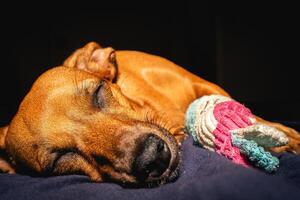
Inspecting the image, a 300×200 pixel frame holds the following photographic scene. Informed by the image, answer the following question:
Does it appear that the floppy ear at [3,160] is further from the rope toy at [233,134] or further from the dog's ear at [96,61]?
the rope toy at [233,134]

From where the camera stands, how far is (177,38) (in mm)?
4824

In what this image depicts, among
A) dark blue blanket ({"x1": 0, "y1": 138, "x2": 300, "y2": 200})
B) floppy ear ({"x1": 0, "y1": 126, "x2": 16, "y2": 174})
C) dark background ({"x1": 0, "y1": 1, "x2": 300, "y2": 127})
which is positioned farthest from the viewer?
dark background ({"x1": 0, "y1": 1, "x2": 300, "y2": 127})

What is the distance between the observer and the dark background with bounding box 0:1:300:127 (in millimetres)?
3891

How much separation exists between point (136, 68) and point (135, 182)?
1368 mm

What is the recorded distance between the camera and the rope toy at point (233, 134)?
5.65 ft

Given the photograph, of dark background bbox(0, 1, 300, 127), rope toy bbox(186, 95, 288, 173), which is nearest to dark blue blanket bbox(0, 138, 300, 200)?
rope toy bbox(186, 95, 288, 173)

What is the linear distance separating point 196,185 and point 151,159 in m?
0.38

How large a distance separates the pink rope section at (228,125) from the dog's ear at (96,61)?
953 millimetres

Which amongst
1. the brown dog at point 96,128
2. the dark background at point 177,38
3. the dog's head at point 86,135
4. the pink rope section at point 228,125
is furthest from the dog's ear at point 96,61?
the dark background at point 177,38

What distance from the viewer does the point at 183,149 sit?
6.78ft

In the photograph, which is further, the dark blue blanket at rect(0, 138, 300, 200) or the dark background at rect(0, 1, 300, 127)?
the dark background at rect(0, 1, 300, 127)

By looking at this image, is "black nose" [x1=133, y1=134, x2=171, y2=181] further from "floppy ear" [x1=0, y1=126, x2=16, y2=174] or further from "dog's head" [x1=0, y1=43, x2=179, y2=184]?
"floppy ear" [x1=0, y1=126, x2=16, y2=174]

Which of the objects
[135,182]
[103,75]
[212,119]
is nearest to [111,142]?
[135,182]

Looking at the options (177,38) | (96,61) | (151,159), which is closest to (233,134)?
(151,159)
